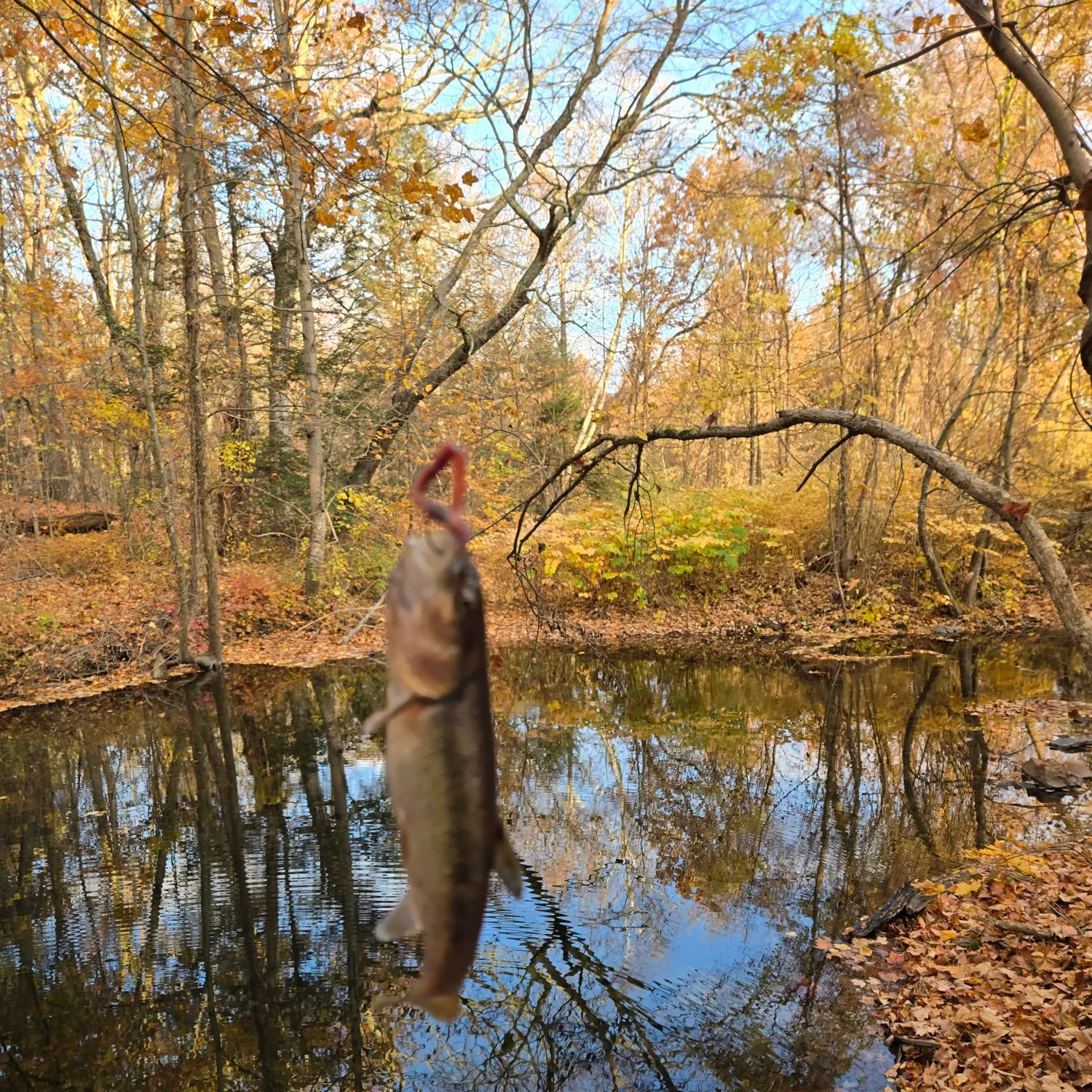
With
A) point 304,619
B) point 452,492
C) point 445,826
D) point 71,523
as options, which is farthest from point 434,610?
point 71,523

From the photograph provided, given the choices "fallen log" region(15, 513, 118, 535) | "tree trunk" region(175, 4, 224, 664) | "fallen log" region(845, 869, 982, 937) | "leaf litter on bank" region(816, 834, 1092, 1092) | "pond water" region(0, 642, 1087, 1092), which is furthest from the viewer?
"fallen log" region(15, 513, 118, 535)

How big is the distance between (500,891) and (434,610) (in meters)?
7.23

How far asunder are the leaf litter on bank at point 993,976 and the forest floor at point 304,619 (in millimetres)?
7160

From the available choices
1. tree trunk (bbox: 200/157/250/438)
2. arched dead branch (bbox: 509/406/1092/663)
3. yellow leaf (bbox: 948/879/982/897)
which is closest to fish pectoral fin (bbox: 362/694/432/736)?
arched dead branch (bbox: 509/406/1092/663)

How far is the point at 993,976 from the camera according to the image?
5.27m

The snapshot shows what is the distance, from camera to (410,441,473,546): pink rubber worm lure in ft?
1.75

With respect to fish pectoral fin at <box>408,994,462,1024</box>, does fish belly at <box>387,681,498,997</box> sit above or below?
above

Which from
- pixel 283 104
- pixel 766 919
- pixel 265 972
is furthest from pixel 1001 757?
pixel 283 104

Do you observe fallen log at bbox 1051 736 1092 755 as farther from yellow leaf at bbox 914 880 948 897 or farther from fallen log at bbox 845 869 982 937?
yellow leaf at bbox 914 880 948 897

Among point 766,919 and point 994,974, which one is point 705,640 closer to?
point 766,919

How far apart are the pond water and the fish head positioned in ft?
8.27

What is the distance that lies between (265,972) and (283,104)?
901 centimetres

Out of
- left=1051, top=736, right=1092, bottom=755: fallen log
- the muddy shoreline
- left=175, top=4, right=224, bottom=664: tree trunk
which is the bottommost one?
left=1051, top=736, right=1092, bottom=755: fallen log

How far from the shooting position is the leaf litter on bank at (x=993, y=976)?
4371 mm
